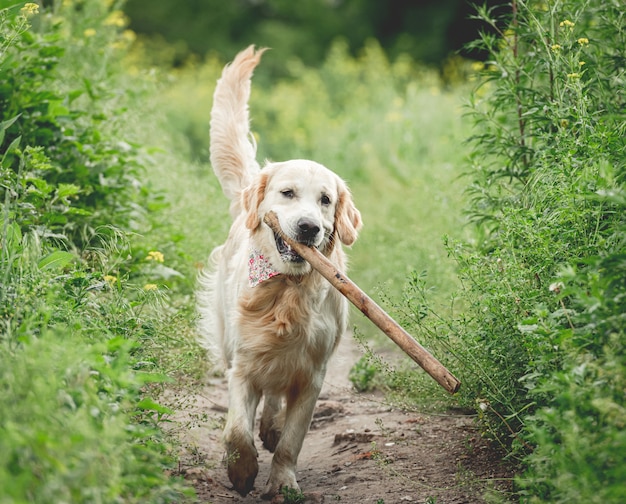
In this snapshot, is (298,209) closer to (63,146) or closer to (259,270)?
(259,270)

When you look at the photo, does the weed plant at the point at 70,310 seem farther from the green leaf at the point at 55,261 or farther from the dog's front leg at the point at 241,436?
the dog's front leg at the point at 241,436

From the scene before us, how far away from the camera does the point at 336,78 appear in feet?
53.7

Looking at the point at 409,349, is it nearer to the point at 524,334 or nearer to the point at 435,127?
the point at 524,334

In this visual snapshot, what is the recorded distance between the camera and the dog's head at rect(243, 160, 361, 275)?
3.98m

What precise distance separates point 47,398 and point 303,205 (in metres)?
1.95

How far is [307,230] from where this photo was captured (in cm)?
393

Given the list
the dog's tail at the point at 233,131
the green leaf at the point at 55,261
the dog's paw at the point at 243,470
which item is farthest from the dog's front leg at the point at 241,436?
the dog's tail at the point at 233,131

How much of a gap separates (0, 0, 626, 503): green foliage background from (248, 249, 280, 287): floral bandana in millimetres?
419

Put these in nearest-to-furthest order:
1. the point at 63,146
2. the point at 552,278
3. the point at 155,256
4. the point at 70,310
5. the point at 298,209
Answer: the point at 70,310, the point at 552,278, the point at 298,209, the point at 155,256, the point at 63,146

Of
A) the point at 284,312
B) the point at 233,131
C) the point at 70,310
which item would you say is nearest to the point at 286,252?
the point at 284,312

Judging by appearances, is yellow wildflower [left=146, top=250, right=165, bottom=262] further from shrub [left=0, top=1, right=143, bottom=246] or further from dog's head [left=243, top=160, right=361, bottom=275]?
dog's head [left=243, top=160, right=361, bottom=275]

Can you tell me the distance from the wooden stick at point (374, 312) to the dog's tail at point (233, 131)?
1442mm

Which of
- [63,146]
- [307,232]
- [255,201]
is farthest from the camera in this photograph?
[63,146]

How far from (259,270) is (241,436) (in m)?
0.81
